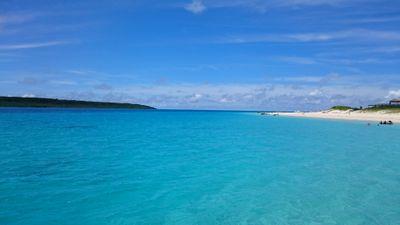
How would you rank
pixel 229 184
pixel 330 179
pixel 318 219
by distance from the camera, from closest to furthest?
pixel 318 219 → pixel 229 184 → pixel 330 179

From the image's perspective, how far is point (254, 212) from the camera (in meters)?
11.7

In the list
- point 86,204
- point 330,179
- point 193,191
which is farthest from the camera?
point 330,179

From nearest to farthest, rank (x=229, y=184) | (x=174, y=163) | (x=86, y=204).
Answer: (x=86, y=204)
(x=229, y=184)
(x=174, y=163)

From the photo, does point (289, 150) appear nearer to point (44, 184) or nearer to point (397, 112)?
point (44, 184)

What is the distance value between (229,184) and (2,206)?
8.62 metres

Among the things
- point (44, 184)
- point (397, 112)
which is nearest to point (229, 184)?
Result: point (44, 184)

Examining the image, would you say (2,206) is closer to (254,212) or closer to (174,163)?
(254,212)

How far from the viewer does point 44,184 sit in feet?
47.8

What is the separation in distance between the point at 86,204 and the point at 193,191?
13.8 feet

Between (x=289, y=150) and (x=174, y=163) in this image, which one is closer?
(x=174, y=163)

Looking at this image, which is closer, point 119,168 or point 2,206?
point 2,206

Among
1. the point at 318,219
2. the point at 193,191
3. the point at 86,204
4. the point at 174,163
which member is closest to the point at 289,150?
the point at 174,163

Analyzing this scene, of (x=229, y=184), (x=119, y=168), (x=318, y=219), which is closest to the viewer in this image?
(x=318, y=219)

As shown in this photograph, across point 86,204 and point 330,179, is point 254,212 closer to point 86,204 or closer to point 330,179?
point 86,204
